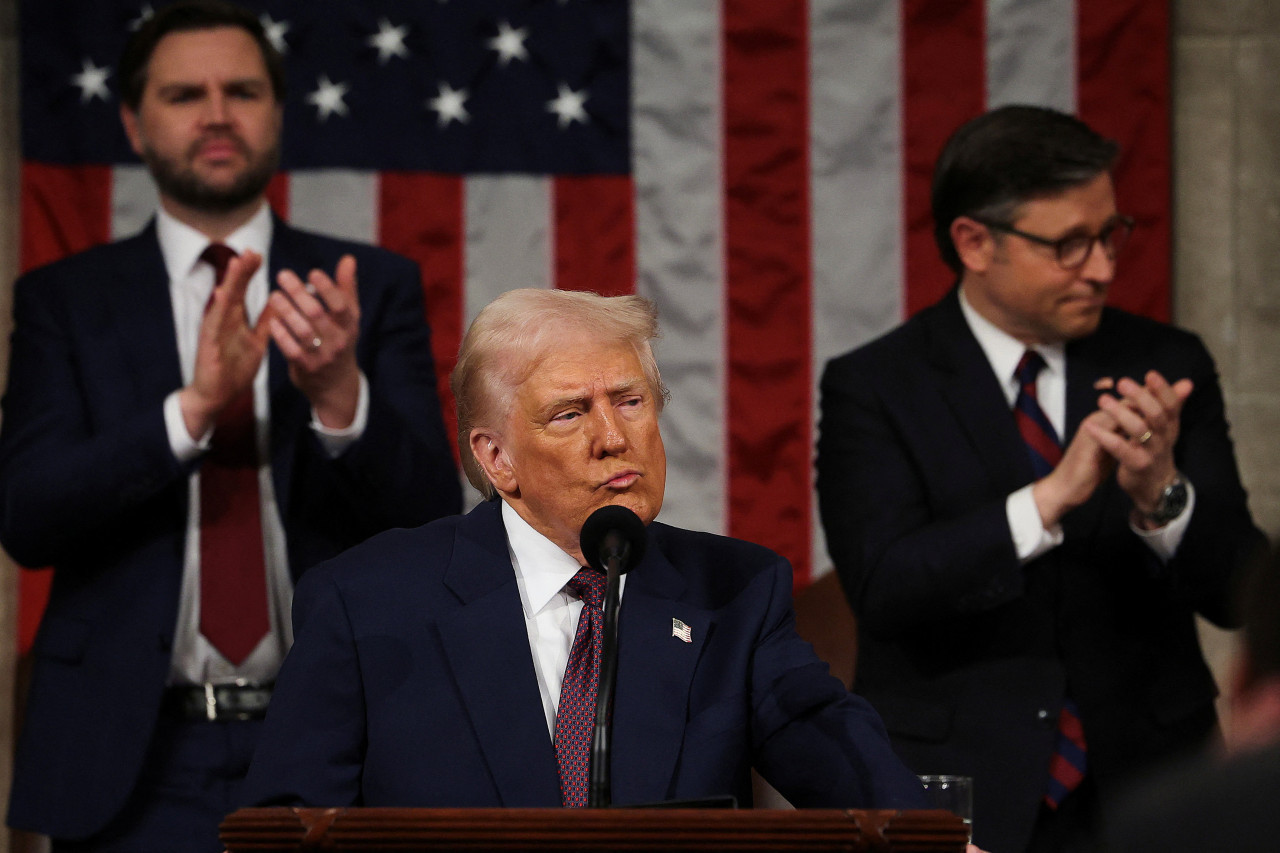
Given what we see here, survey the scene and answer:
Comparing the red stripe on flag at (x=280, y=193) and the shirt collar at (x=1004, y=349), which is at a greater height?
the red stripe on flag at (x=280, y=193)

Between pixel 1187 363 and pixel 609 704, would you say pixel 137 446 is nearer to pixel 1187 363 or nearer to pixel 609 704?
pixel 609 704

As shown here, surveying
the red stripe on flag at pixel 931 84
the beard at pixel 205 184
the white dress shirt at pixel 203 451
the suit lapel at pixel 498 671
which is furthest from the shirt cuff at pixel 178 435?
the red stripe on flag at pixel 931 84

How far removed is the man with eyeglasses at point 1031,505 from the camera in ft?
9.58

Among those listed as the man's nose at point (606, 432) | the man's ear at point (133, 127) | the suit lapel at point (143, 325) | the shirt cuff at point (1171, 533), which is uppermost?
the man's ear at point (133, 127)

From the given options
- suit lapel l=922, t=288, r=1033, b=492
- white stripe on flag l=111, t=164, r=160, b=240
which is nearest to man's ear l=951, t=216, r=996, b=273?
suit lapel l=922, t=288, r=1033, b=492

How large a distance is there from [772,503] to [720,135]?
98cm

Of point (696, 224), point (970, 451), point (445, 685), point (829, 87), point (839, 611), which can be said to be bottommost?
point (839, 611)

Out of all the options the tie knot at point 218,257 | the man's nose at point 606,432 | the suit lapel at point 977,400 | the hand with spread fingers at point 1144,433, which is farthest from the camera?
the tie knot at point 218,257

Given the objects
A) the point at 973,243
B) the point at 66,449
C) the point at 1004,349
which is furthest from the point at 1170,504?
the point at 66,449

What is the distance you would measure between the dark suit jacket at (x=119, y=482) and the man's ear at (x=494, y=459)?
67 centimetres

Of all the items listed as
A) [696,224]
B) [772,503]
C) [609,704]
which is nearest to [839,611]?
[772,503]

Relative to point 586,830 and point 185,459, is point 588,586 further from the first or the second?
point 185,459

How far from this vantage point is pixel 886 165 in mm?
4434

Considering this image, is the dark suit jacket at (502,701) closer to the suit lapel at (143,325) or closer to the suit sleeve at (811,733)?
the suit sleeve at (811,733)
